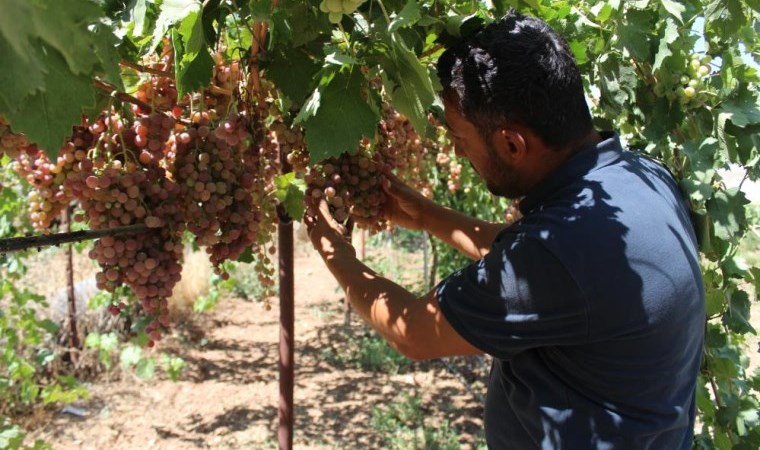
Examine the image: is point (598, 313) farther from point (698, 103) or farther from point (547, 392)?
point (698, 103)

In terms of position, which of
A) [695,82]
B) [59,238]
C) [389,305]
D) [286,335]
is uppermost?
[695,82]

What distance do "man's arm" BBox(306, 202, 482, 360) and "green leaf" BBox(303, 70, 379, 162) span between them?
42cm

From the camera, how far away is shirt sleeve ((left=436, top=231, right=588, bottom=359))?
1474 millimetres

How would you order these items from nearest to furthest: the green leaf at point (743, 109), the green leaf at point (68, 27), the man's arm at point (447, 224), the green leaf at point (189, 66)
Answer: the green leaf at point (68, 27), the green leaf at point (189, 66), the green leaf at point (743, 109), the man's arm at point (447, 224)

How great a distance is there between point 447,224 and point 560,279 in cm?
111

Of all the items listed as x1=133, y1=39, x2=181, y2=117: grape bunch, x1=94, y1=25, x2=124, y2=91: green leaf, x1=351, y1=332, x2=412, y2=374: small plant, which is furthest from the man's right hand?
x1=351, y1=332, x2=412, y2=374: small plant

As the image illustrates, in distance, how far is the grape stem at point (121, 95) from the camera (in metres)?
1.48

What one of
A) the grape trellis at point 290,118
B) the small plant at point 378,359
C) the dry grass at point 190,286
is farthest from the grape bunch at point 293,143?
the dry grass at point 190,286

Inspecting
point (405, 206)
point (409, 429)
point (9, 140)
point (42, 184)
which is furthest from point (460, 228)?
point (409, 429)

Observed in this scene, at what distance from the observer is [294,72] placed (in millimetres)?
1654

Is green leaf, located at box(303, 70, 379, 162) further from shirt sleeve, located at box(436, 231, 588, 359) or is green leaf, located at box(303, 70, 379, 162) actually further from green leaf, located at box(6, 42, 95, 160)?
green leaf, located at box(6, 42, 95, 160)

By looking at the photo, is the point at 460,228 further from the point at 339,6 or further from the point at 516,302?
the point at 339,6

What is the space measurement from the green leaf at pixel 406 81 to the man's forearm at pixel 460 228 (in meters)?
1.02

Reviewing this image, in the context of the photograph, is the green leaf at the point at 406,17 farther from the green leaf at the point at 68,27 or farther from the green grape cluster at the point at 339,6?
the green leaf at the point at 68,27
